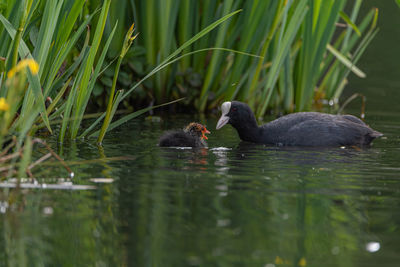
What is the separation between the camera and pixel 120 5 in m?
10.2

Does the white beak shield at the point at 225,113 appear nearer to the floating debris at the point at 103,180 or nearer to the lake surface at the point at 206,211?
the lake surface at the point at 206,211

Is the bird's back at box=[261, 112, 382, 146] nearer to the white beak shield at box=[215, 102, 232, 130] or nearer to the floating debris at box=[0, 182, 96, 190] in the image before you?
the white beak shield at box=[215, 102, 232, 130]

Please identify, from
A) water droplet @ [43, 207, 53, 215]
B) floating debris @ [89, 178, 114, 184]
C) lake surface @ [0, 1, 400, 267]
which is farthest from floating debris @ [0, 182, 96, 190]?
water droplet @ [43, 207, 53, 215]

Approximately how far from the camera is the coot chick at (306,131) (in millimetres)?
8883

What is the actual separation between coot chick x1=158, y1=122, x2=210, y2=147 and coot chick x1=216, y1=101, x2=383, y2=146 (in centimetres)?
76

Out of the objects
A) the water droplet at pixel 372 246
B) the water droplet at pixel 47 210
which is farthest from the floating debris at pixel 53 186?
the water droplet at pixel 372 246

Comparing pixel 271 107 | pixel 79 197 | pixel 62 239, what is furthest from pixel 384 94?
pixel 62 239

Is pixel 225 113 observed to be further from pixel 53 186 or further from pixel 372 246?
pixel 372 246

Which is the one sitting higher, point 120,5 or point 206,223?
point 120,5

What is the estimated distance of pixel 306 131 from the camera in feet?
29.1

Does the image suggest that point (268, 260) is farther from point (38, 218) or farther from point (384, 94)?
point (384, 94)

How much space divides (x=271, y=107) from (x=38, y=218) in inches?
313

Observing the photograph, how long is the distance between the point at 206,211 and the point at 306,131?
14.0 feet

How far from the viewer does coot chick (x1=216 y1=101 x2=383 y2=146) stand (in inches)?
350
